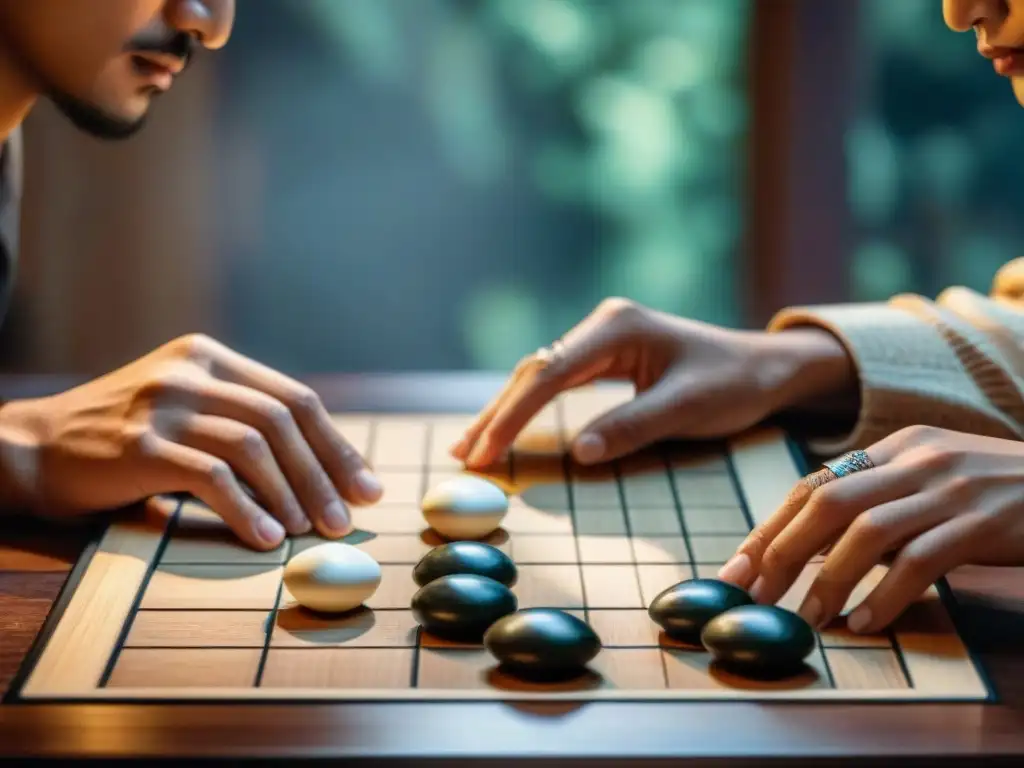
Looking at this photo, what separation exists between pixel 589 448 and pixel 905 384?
0.26m

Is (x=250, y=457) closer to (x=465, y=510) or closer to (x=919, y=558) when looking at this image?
(x=465, y=510)

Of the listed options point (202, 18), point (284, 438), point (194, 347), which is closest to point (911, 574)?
point (284, 438)

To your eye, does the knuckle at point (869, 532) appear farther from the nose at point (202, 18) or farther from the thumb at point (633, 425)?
the nose at point (202, 18)

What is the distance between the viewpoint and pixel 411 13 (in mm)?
2266

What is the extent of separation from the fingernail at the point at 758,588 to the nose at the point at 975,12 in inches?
16.5

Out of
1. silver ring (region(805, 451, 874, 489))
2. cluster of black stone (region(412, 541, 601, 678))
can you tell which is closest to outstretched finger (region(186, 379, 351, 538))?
cluster of black stone (region(412, 541, 601, 678))

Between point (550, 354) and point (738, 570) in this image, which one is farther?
point (550, 354)

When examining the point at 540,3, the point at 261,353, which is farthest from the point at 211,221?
the point at 540,3

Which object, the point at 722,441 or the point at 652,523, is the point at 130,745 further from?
the point at 722,441

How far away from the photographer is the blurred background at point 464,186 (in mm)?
2145

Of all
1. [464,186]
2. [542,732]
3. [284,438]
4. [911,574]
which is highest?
[464,186]

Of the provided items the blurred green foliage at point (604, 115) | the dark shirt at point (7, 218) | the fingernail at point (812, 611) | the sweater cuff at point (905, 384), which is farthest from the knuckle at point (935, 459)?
the blurred green foliage at point (604, 115)

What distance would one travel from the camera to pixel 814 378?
3.79ft

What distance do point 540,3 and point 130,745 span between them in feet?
5.62
